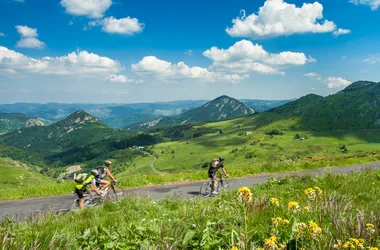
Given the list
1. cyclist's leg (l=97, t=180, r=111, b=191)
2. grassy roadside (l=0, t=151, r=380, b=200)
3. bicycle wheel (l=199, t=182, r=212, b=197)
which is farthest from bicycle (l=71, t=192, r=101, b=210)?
Answer: bicycle wheel (l=199, t=182, r=212, b=197)

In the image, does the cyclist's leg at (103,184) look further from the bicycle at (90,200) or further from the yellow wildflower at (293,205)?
the yellow wildflower at (293,205)

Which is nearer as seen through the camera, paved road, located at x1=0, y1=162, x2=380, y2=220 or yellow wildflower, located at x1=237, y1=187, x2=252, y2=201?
yellow wildflower, located at x1=237, y1=187, x2=252, y2=201

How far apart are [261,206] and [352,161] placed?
35391 millimetres

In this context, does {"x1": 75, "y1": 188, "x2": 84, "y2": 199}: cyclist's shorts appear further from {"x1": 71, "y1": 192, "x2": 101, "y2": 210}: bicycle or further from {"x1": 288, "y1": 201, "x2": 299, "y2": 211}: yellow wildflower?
{"x1": 288, "y1": 201, "x2": 299, "y2": 211}: yellow wildflower

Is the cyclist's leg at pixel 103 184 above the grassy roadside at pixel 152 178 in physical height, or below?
above

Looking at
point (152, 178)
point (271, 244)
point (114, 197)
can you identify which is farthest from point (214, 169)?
point (271, 244)

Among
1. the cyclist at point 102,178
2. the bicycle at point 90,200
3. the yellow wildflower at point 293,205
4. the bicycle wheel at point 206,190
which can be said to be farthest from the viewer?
the bicycle wheel at point 206,190

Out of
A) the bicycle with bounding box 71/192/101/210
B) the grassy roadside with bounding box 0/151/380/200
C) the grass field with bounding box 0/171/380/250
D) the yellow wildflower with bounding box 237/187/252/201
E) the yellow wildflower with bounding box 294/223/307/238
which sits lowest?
the grassy roadside with bounding box 0/151/380/200

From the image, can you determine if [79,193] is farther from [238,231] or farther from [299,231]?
[299,231]

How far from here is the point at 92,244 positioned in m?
4.32

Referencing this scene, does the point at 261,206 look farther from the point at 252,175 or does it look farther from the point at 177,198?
the point at 252,175

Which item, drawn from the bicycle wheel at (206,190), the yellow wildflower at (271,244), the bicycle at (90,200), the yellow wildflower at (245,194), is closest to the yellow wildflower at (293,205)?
the yellow wildflower at (245,194)

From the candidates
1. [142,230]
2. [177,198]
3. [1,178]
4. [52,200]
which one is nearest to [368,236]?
[142,230]

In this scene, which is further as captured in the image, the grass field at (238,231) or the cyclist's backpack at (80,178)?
the cyclist's backpack at (80,178)
